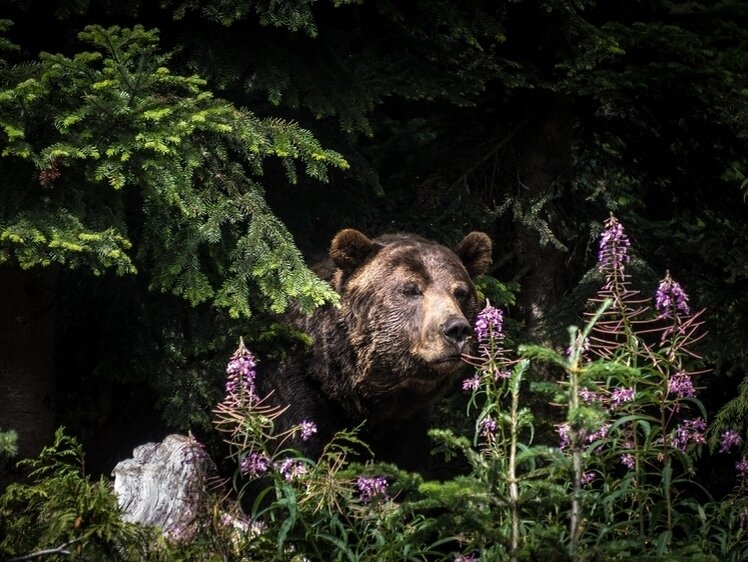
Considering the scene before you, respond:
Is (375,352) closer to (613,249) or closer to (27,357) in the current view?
(27,357)

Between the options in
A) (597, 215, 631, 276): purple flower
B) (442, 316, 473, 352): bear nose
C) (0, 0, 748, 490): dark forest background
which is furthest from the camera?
(442, 316, 473, 352): bear nose

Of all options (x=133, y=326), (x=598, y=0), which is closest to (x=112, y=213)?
(x=133, y=326)

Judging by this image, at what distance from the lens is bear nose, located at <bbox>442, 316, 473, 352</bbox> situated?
6242 millimetres

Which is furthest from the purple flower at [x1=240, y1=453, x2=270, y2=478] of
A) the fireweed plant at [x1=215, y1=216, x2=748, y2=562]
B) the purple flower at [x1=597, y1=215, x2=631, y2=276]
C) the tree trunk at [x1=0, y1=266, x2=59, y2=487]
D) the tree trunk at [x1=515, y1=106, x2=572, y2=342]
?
the tree trunk at [x1=515, y1=106, x2=572, y2=342]

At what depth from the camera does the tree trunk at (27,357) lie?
677 cm

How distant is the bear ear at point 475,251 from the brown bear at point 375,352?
0.02m

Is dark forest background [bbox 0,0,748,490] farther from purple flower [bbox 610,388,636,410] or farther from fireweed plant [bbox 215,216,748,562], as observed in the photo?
purple flower [bbox 610,388,636,410]

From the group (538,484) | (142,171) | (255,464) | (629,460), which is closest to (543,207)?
(142,171)

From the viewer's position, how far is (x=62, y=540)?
430cm

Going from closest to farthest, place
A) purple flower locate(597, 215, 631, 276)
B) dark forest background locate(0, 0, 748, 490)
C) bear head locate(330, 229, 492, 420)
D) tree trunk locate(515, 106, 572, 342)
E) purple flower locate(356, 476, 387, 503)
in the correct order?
purple flower locate(597, 215, 631, 276) < purple flower locate(356, 476, 387, 503) < dark forest background locate(0, 0, 748, 490) < bear head locate(330, 229, 492, 420) < tree trunk locate(515, 106, 572, 342)

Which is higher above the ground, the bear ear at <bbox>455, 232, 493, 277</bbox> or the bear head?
the bear ear at <bbox>455, 232, 493, 277</bbox>

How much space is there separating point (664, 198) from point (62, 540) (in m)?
6.13

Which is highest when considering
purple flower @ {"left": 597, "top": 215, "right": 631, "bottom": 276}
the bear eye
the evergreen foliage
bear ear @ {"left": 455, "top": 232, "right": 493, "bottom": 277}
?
purple flower @ {"left": 597, "top": 215, "right": 631, "bottom": 276}

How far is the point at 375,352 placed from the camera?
6836 millimetres
